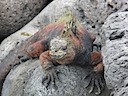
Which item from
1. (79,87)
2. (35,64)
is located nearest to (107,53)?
(79,87)

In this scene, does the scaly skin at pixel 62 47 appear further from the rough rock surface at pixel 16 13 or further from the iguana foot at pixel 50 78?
the rough rock surface at pixel 16 13

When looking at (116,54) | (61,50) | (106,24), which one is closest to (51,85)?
(61,50)

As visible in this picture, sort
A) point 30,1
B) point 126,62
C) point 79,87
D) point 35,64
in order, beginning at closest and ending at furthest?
point 126,62 < point 79,87 < point 35,64 < point 30,1

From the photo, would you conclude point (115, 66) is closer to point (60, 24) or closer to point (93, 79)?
point (93, 79)

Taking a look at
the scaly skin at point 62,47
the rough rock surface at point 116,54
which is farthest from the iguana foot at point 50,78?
the rough rock surface at point 116,54

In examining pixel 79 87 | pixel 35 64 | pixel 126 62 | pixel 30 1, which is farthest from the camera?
pixel 30 1

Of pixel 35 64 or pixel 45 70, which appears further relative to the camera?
pixel 35 64

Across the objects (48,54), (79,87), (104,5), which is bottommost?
(79,87)

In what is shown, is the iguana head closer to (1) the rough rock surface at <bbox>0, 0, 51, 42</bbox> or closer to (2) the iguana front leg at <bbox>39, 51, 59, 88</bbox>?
(2) the iguana front leg at <bbox>39, 51, 59, 88</bbox>
